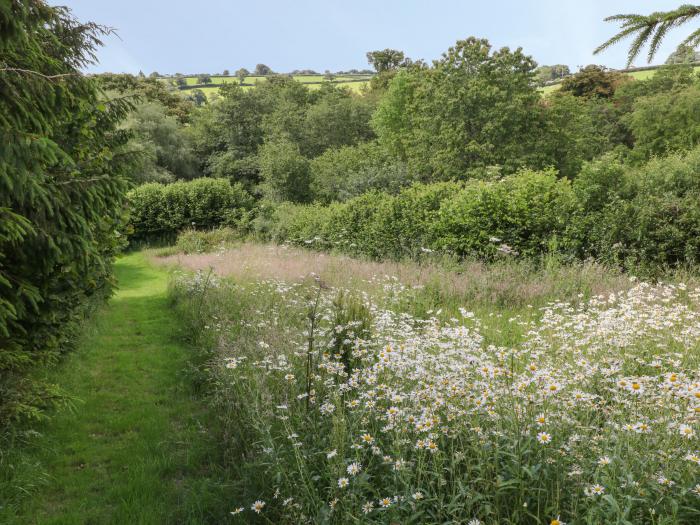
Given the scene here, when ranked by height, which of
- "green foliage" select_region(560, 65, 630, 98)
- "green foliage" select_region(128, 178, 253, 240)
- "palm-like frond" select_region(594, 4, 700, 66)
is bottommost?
"green foliage" select_region(128, 178, 253, 240)

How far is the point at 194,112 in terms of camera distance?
4784 centimetres

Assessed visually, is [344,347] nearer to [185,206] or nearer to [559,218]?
[559,218]

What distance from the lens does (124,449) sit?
453 centimetres

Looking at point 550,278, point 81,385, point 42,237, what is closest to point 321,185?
point 550,278

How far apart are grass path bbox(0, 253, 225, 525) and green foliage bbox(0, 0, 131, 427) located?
0.50m

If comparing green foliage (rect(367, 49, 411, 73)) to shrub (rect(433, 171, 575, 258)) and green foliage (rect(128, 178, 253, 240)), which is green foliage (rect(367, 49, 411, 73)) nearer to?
green foliage (rect(128, 178, 253, 240))

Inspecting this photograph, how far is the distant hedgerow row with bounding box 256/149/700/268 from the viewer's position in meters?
8.80

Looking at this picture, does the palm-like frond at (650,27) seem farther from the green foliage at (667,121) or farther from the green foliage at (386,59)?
the green foliage at (386,59)

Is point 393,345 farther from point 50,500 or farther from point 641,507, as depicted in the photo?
point 50,500

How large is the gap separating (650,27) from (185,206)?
23.0 meters

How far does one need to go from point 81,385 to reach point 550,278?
25.8ft

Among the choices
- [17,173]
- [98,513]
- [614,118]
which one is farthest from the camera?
[614,118]

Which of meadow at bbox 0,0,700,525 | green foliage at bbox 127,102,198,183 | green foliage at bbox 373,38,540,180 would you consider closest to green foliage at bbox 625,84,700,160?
green foliage at bbox 373,38,540,180

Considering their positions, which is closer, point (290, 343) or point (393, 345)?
point (393, 345)
